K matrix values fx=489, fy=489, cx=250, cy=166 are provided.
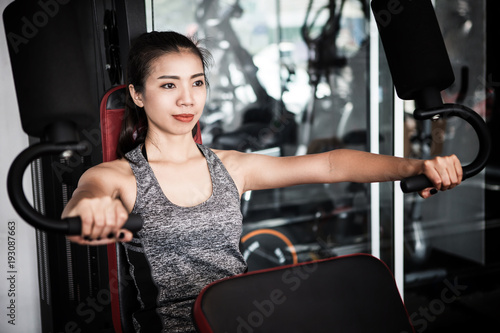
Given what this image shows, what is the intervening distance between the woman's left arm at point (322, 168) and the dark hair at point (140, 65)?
0.32 meters

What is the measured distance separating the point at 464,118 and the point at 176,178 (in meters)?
0.81

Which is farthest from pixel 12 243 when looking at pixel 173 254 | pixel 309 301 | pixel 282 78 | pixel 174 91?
pixel 282 78

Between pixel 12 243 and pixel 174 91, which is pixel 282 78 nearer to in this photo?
pixel 12 243

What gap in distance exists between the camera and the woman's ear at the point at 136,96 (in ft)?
4.83

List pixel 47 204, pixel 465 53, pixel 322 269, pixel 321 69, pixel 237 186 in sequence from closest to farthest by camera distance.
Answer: pixel 322 269, pixel 237 186, pixel 47 204, pixel 465 53, pixel 321 69

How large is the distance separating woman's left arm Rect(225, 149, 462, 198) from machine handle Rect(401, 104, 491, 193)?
10 cm

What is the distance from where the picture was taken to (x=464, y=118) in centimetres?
121

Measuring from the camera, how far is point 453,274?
3338 millimetres

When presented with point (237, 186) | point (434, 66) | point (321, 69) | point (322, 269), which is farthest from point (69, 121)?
point (321, 69)

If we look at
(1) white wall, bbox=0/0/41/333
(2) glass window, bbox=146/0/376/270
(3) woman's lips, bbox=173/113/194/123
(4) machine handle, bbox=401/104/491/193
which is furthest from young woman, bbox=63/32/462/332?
(2) glass window, bbox=146/0/376/270

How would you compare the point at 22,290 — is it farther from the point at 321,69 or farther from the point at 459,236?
the point at 321,69

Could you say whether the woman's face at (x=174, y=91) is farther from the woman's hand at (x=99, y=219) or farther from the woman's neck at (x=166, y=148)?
the woman's hand at (x=99, y=219)

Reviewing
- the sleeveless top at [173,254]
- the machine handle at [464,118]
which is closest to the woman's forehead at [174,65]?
the sleeveless top at [173,254]

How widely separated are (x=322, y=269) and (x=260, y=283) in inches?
6.0
